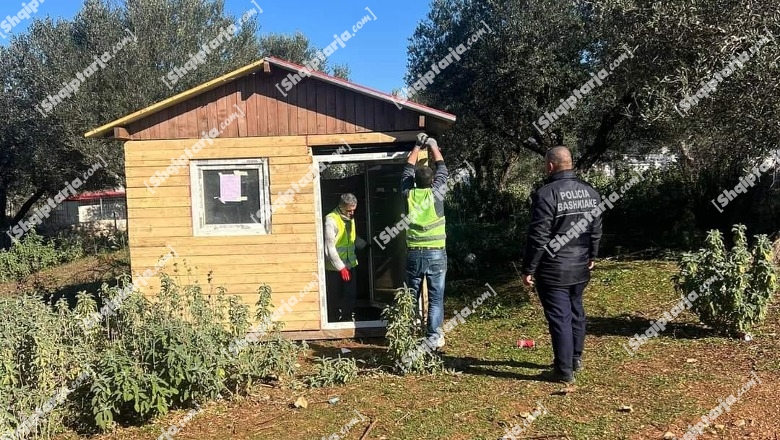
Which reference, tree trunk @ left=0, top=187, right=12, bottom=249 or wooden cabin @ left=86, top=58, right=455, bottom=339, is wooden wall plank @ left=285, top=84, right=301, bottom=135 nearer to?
wooden cabin @ left=86, top=58, right=455, bottom=339

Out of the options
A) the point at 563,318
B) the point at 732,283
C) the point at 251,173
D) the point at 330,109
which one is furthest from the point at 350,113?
the point at 732,283

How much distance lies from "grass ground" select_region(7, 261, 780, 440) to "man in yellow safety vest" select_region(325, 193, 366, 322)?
3.32 feet

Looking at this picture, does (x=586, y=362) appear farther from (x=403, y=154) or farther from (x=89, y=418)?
(x=89, y=418)

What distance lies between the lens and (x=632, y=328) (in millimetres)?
7191

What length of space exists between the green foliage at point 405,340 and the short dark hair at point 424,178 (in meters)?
1.18

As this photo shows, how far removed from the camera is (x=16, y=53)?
1568 centimetres

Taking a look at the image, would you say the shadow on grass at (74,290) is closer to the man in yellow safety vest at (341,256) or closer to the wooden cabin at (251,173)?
the wooden cabin at (251,173)

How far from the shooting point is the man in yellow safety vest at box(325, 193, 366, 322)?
7305mm

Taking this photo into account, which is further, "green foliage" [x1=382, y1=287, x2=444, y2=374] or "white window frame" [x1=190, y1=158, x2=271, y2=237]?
"white window frame" [x1=190, y1=158, x2=271, y2=237]

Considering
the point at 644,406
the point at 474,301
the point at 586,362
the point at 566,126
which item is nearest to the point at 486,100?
the point at 566,126

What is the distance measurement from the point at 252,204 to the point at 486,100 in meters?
7.86

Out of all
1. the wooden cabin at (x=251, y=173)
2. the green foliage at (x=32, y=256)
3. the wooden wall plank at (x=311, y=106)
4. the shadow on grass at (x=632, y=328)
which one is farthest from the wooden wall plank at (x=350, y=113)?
the green foliage at (x=32, y=256)

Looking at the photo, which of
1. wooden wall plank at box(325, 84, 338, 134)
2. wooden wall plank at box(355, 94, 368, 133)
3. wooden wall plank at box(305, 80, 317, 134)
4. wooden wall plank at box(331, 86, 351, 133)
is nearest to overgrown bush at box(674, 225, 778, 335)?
wooden wall plank at box(355, 94, 368, 133)

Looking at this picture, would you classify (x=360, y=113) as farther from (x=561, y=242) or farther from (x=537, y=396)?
(x=537, y=396)
